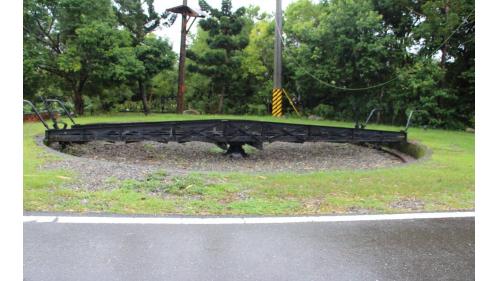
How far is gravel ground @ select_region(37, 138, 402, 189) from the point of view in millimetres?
9812

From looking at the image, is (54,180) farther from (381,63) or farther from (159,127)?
(381,63)

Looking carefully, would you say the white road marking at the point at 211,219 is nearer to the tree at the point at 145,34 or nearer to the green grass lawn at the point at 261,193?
the green grass lawn at the point at 261,193

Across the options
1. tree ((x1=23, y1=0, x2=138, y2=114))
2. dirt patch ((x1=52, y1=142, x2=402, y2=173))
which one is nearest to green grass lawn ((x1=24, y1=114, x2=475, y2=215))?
dirt patch ((x1=52, y1=142, x2=402, y2=173))

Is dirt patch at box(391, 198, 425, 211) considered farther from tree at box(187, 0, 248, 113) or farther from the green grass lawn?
tree at box(187, 0, 248, 113)

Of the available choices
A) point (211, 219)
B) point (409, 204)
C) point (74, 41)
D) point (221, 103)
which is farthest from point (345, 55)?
point (211, 219)

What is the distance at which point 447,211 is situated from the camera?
4.87m

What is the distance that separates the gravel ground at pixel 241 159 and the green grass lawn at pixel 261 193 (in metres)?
2.01

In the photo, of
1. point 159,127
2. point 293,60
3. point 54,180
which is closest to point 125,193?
point 54,180

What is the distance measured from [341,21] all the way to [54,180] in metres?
16.4

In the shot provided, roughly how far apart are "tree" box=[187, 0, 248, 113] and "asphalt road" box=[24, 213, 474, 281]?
21.1 m

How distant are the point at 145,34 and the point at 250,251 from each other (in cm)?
2432

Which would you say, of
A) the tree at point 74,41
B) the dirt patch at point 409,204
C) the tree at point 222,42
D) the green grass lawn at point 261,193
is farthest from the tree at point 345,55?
the dirt patch at point 409,204

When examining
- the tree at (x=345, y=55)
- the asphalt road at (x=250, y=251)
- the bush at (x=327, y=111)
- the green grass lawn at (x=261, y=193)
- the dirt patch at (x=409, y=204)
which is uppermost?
the tree at (x=345, y=55)

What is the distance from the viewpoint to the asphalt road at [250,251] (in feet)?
9.92
